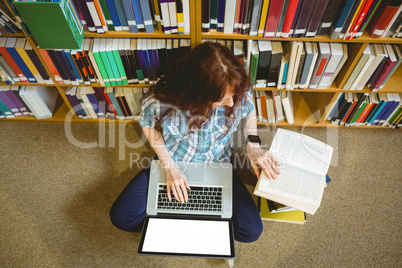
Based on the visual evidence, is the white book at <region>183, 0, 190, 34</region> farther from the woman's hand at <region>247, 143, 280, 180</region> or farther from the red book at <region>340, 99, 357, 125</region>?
the red book at <region>340, 99, 357, 125</region>

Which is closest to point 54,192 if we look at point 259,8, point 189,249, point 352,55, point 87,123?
point 87,123

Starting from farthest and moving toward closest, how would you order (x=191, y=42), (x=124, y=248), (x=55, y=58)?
(x=124, y=248) < (x=55, y=58) < (x=191, y=42)

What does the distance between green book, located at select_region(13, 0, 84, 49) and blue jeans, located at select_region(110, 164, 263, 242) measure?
729 millimetres

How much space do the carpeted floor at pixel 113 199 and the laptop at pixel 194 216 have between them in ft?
1.28

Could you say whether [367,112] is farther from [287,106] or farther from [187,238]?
[187,238]

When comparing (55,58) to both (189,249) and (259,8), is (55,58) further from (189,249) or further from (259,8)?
A: (189,249)

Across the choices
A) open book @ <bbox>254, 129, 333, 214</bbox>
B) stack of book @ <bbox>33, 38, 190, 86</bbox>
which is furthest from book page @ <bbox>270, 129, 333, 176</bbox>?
stack of book @ <bbox>33, 38, 190, 86</bbox>

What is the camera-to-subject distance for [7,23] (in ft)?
4.61

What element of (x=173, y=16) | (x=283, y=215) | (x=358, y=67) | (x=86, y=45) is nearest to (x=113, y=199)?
(x=86, y=45)

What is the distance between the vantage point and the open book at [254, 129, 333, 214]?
1.35 meters

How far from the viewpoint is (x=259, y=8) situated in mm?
1338

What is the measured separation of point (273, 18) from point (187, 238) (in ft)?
3.43

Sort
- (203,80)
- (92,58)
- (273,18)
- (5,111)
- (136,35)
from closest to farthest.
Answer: (203,80) < (273,18) < (136,35) < (92,58) < (5,111)

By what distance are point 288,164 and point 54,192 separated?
140 cm
